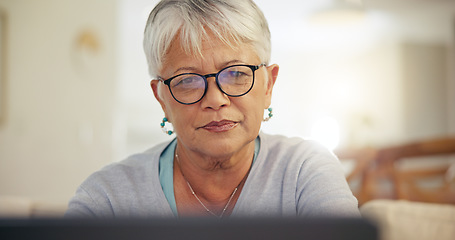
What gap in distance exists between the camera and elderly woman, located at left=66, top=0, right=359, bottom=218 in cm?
52

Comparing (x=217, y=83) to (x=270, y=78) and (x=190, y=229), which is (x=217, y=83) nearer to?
(x=270, y=78)

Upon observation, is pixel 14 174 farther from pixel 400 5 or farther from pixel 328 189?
pixel 400 5

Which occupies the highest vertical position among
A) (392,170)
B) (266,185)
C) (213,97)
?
(213,97)

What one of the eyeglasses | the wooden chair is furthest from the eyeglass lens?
the wooden chair

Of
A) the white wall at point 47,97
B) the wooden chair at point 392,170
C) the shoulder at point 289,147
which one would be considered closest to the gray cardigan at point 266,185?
the shoulder at point 289,147

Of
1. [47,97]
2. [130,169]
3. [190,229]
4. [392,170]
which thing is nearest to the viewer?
[190,229]

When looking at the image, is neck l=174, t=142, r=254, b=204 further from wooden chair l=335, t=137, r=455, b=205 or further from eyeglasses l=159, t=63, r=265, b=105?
wooden chair l=335, t=137, r=455, b=205

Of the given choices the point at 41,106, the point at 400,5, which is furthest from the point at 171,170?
the point at 400,5

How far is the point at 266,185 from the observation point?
0.64 m

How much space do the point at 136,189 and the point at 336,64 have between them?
216 inches

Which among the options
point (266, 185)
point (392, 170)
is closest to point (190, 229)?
point (266, 185)

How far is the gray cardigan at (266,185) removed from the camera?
559 millimetres

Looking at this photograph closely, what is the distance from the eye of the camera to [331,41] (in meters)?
5.48

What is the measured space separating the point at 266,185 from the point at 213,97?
195 millimetres
